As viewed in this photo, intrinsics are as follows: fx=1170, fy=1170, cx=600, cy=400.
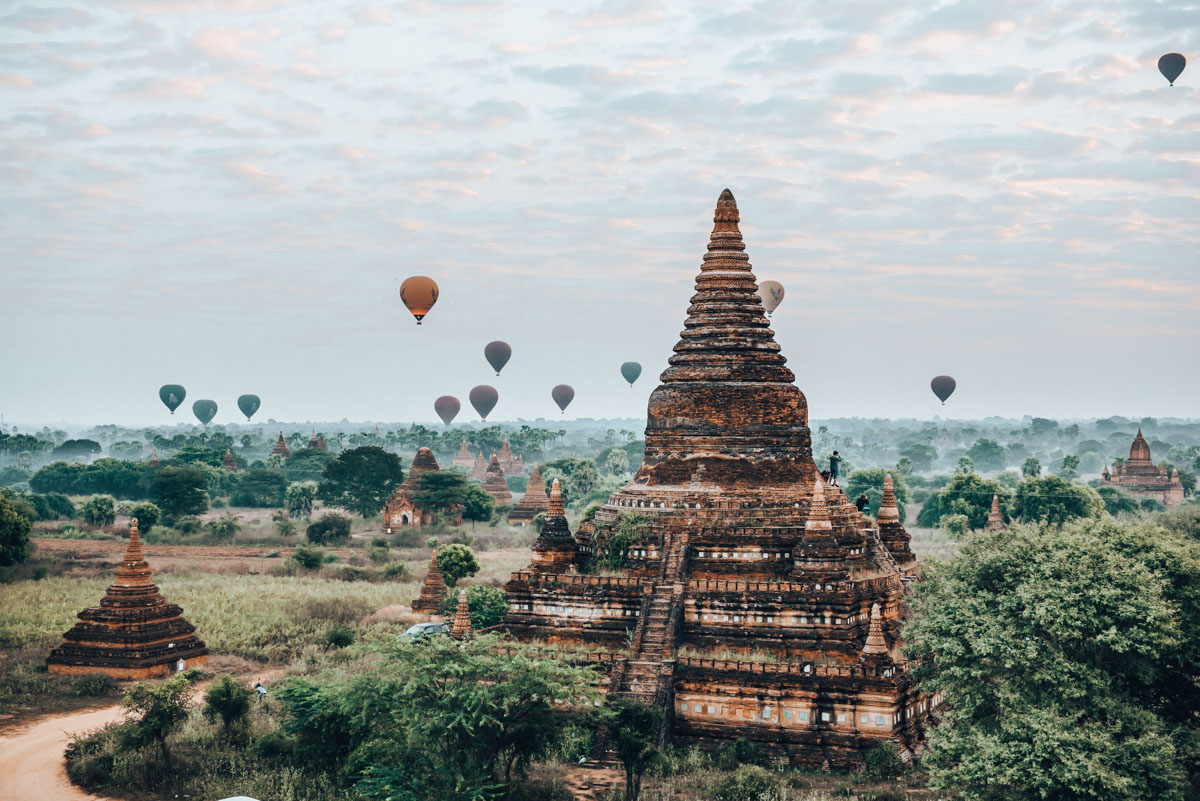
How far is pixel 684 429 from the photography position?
3228 cm

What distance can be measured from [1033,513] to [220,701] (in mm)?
64309

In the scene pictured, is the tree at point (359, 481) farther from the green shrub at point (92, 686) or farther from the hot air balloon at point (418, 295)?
the green shrub at point (92, 686)

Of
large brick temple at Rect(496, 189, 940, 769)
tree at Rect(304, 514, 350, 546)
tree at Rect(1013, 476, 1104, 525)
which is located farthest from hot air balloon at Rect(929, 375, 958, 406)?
large brick temple at Rect(496, 189, 940, 769)

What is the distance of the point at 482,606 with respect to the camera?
132ft

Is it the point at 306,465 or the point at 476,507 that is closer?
the point at 476,507

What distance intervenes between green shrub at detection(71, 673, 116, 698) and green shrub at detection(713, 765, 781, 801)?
65.4ft

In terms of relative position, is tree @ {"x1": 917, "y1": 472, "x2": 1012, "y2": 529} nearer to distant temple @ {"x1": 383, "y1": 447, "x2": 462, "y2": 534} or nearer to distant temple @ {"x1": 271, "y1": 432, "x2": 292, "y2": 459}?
distant temple @ {"x1": 383, "y1": 447, "x2": 462, "y2": 534}

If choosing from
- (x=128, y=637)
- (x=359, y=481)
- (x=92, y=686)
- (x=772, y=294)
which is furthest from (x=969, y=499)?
(x=92, y=686)

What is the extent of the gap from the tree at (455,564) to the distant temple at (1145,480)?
73607 mm

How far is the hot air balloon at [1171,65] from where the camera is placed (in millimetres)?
69838

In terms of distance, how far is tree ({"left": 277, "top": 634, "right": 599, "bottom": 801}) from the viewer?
73.2 feet

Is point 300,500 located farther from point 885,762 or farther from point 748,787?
point 748,787

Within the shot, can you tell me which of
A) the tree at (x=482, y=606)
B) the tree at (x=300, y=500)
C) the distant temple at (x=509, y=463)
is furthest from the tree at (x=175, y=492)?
the distant temple at (x=509, y=463)

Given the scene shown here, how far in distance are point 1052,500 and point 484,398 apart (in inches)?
4263
